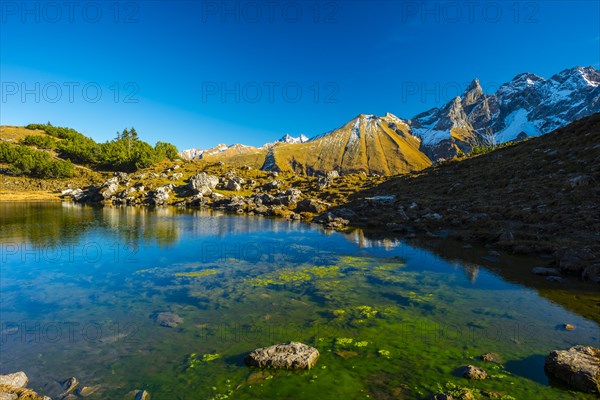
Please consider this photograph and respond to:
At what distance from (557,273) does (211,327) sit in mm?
35222

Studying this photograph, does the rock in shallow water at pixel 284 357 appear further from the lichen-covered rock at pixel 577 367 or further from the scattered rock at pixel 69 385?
the lichen-covered rock at pixel 577 367

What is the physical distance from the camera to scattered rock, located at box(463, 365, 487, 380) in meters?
15.8

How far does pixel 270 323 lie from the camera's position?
22.6 metres

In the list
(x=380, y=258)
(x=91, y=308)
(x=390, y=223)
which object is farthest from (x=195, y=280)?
(x=390, y=223)

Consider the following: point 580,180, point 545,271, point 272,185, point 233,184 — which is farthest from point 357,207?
point 233,184

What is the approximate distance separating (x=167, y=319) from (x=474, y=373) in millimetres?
20213

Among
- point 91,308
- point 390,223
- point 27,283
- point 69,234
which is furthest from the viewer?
point 390,223

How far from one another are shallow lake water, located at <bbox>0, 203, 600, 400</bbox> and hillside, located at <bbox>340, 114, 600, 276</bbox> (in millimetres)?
10790

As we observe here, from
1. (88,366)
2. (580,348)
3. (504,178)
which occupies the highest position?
(504,178)

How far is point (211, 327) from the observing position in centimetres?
2195

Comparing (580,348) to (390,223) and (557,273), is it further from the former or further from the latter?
(390,223)

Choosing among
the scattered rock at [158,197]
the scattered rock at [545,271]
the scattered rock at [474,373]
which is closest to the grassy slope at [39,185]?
the scattered rock at [158,197]

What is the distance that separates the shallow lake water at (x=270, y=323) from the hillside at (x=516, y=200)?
1079 cm

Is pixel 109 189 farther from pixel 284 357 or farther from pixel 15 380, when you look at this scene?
pixel 284 357
